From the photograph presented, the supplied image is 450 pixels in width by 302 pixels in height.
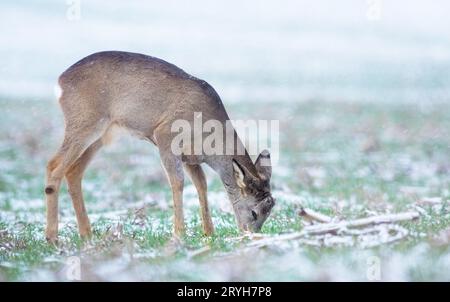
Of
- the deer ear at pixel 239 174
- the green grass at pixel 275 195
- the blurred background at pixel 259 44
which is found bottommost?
the green grass at pixel 275 195

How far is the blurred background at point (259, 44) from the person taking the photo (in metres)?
21.3

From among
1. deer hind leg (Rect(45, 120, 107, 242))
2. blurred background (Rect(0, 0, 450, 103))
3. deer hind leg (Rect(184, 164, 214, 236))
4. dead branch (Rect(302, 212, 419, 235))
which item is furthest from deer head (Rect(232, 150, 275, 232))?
blurred background (Rect(0, 0, 450, 103))

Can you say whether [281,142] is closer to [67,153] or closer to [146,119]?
[146,119]

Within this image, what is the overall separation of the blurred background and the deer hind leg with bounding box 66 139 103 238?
9469mm

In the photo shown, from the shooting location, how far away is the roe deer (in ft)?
30.7

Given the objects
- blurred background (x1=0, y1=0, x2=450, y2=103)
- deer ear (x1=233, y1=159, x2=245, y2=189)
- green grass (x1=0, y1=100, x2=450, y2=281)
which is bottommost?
green grass (x1=0, y1=100, x2=450, y2=281)

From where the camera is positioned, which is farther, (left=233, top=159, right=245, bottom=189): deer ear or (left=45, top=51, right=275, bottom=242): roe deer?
(left=45, top=51, right=275, bottom=242): roe deer

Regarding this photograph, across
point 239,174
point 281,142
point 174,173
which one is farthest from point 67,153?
point 281,142

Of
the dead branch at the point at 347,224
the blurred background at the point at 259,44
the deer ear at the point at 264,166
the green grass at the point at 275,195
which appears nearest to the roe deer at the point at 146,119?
the deer ear at the point at 264,166

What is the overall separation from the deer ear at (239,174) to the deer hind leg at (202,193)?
600 millimetres

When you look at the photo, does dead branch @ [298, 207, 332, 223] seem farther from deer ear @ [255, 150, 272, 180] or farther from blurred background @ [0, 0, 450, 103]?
blurred background @ [0, 0, 450, 103]

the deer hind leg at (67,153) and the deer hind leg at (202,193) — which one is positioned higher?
the deer hind leg at (67,153)

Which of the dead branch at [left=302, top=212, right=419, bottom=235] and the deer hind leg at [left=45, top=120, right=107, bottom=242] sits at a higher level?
the deer hind leg at [left=45, top=120, right=107, bottom=242]

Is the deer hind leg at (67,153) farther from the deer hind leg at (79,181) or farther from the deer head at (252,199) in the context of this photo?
the deer head at (252,199)
